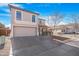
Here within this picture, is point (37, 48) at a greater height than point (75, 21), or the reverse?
point (75, 21)

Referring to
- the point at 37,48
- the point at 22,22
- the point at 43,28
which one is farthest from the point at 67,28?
the point at 22,22

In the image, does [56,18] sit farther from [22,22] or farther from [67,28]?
[22,22]

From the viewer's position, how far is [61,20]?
2.41 meters

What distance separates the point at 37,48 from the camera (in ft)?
7.88

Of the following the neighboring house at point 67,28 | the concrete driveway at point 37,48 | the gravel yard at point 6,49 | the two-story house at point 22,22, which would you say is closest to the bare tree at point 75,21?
the neighboring house at point 67,28

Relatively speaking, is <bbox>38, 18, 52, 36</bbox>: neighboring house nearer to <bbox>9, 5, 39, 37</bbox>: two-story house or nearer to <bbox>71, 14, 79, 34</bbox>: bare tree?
<bbox>9, 5, 39, 37</bbox>: two-story house

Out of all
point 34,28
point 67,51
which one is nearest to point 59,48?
point 67,51

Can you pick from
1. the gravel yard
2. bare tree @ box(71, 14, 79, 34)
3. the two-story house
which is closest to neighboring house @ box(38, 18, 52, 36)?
the two-story house

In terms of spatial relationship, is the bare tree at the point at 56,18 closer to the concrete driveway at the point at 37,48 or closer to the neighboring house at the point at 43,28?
the neighboring house at the point at 43,28

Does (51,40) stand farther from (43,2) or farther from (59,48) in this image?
(43,2)

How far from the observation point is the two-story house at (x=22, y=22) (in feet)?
7.84

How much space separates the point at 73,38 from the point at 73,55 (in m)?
0.21

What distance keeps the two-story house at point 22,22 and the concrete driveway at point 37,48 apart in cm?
7

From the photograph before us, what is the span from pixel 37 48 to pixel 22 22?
14.7 inches
